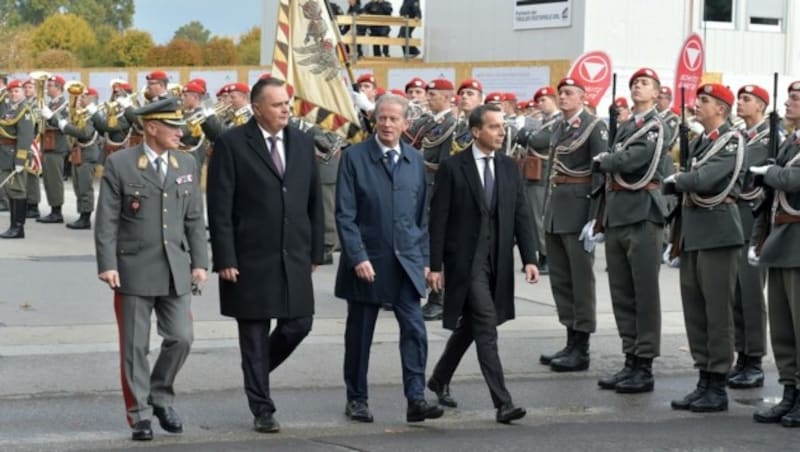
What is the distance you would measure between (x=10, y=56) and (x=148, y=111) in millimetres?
42737

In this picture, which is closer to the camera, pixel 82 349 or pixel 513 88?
pixel 82 349

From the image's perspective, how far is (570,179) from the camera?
1134cm

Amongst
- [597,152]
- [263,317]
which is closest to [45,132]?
[597,152]

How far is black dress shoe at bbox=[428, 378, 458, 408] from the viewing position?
9.81m

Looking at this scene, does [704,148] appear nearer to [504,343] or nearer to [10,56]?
[504,343]

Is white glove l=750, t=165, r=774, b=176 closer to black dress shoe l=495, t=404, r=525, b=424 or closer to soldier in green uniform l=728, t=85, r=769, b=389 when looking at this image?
soldier in green uniform l=728, t=85, r=769, b=389

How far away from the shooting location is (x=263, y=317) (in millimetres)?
8758

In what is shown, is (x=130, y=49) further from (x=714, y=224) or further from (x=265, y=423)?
(x=265, y=423)

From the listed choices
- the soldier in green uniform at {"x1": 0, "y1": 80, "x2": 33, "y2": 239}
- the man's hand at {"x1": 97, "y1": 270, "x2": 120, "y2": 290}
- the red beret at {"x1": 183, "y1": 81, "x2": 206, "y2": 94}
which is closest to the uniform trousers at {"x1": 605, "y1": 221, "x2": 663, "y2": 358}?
the man's hand at {"x1": 97, "y1": 270, "x2": 120, "y2": 290}

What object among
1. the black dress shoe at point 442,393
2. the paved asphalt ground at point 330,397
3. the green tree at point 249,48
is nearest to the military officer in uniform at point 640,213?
the paved asphalt ground at point 330,397

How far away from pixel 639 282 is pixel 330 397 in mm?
2291

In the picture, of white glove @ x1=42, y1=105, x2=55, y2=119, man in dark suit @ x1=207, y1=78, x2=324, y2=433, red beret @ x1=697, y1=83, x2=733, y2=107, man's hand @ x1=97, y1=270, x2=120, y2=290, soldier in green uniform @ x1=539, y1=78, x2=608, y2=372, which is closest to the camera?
man's hand @ x1=97, y1=270, x2=120, y2=290

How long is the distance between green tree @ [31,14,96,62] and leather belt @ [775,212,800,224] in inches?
1974

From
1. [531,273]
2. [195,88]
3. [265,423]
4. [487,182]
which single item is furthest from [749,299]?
[195,88]
